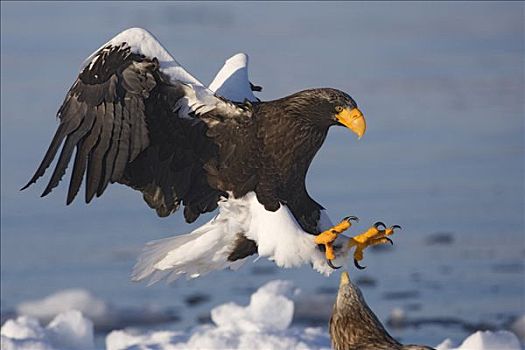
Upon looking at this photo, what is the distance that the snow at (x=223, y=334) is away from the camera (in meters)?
8.82

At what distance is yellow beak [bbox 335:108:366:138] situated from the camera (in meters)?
8.10

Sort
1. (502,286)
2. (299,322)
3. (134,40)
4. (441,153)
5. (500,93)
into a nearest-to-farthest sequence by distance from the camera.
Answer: (134,40), (299,322), (502,286), (441,153), (500,93)

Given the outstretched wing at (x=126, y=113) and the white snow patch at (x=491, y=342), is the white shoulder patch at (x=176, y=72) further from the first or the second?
the white snow patch at (x=491, y=342)

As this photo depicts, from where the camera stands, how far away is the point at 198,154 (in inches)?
333

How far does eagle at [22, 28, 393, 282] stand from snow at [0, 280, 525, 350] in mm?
455

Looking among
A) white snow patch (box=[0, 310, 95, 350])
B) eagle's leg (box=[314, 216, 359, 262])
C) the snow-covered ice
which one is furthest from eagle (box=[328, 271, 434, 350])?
the snow-covered ice

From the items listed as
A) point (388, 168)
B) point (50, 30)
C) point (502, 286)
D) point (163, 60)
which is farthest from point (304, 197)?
point (50, 30)

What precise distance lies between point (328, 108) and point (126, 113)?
879 mm

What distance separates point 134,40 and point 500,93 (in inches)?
345

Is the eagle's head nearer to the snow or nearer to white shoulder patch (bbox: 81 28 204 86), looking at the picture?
white shoulder patch (bbox: 81 28 204 86)

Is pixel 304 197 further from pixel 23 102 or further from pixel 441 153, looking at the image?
pixel 23 102

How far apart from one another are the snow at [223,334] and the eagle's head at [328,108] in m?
1.15

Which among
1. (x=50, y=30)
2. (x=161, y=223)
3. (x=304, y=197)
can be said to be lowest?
(x=304, y=197)

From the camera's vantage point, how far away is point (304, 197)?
8492 millimetres
